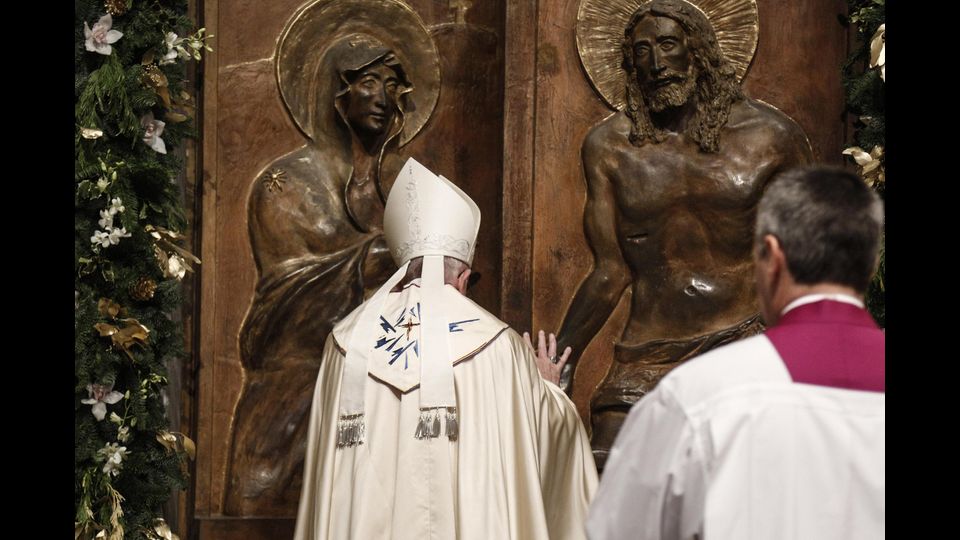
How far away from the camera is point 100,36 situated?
4.99m

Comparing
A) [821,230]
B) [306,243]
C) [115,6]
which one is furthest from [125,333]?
[821,230]

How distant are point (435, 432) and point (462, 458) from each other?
0.13 m

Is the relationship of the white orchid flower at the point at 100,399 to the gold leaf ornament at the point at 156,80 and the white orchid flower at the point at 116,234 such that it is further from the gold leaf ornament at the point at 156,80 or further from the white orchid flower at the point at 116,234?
the gold leaf ornament at the point at 156,80

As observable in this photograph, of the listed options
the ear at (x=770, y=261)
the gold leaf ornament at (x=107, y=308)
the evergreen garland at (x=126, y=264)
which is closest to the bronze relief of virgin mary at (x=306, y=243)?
the evergreen garland at (x=126, y=264)

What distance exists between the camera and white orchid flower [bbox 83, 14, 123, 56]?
4.98m

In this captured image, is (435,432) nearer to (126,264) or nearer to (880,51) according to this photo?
(126,264)

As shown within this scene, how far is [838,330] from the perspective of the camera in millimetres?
2852

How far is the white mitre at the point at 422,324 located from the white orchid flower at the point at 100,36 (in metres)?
1.18

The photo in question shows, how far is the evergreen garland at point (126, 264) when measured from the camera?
4852 millimetres

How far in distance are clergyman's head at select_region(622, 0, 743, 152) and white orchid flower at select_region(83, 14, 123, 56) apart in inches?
86.9

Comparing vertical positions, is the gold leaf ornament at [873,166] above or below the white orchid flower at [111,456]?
above

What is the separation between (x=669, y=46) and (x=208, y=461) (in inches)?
107

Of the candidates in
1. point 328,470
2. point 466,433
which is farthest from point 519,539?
point 328,470

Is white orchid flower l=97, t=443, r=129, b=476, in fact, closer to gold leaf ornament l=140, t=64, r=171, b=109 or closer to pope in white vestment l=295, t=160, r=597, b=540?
pope in white vestment l=295, t=160, r=597, b=540
